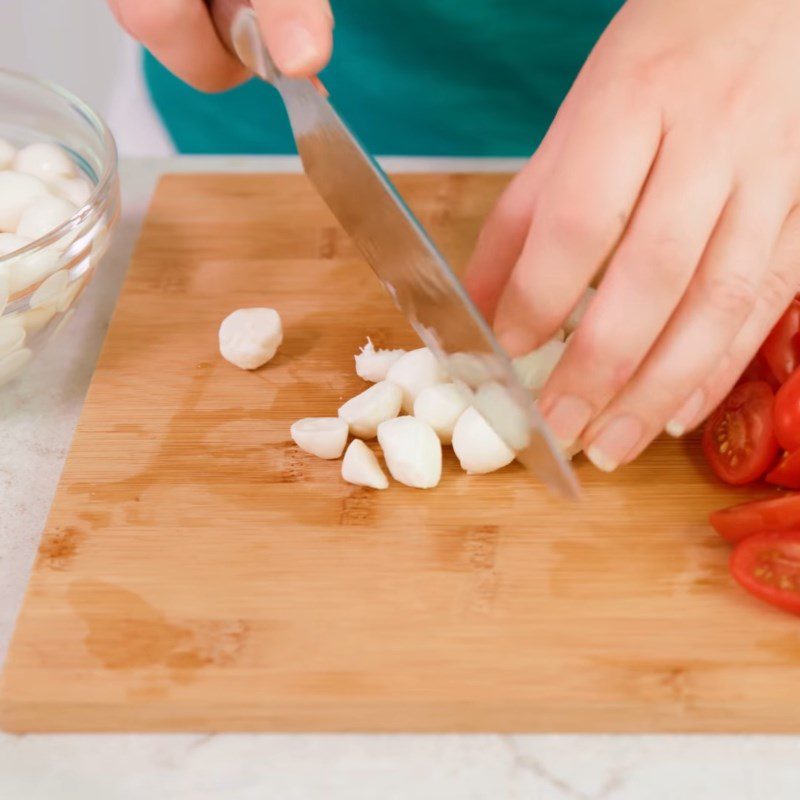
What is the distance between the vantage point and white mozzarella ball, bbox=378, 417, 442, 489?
46.2 inches

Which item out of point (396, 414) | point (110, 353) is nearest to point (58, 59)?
point (110, 353)

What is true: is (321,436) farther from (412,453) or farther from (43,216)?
(43,216)

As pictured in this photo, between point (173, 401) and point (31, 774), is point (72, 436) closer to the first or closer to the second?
point (173, 401)

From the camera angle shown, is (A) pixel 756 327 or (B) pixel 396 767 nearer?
(B) pixel 396 767

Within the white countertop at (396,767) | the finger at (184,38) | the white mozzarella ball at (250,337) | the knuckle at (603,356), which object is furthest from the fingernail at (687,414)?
the finger at (184,38)

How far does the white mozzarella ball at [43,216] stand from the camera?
128 centimetres

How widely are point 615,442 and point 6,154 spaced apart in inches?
33.9

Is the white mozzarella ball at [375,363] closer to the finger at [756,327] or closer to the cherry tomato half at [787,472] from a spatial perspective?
the finger at [756,327]

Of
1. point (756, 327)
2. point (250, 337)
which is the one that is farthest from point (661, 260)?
point (250, 337)

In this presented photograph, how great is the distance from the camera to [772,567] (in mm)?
1044

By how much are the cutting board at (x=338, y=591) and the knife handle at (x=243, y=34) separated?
35cm

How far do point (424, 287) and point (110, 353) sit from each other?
464 millimetres

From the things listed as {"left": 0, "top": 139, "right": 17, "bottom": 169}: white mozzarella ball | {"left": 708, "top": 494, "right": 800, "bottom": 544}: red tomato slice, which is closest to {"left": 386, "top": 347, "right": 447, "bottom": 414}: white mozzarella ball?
{"left": 708, "top": 494, "right": 800, "bottom": 544}: red tomato slice

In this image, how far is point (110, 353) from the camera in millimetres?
1390
